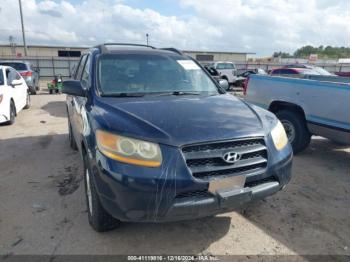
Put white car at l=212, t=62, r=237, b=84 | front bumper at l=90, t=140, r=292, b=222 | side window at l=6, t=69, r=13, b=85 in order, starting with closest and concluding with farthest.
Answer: front bumper at l=90, t=140, r=292, b=222 → side window at l=6, t=69, r=13, b=85 → white car at l=212, t=62, r=237, b=84

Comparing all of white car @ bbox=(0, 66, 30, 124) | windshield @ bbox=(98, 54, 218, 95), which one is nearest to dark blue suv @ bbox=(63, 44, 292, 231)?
windshield @ bbox=(98, 54, 218, 95)

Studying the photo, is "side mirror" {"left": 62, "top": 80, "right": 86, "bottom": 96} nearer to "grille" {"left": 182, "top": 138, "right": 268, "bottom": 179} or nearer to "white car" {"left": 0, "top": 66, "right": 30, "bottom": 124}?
"grille" {"left": 182, "top": 138, "right": 268, "bottom": 179}

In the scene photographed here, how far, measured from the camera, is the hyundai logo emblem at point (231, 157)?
246 cm

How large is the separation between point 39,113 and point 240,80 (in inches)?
502

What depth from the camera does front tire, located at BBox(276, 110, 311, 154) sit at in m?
5.25

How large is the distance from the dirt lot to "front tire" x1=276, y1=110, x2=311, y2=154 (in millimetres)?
491

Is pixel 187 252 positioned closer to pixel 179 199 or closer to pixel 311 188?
pixel 179 199

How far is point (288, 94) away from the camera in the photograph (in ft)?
17.5

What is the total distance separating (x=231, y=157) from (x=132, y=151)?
0.80m

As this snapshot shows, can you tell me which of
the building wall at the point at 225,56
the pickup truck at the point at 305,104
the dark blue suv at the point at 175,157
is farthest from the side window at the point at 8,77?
the building wall at the point at 225,56

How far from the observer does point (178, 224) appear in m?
3.15

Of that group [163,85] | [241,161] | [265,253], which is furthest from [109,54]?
[265,253]

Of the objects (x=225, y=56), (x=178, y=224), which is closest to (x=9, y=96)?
(x=178, y=224)

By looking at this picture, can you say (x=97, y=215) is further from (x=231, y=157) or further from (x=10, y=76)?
(x=10, y=76)
